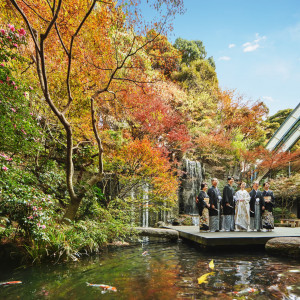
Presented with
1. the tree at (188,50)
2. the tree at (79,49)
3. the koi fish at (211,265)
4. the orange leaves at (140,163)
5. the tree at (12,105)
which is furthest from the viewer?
the tree at (188,50)

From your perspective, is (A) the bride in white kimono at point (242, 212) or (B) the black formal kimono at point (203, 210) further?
(A) the bride in white kimono at point (242, 212)

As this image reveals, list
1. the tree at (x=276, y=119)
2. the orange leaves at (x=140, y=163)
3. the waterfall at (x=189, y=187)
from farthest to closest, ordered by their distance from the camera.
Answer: the tree at (x=276, y=119), the waterfall at (x=189, y=187), the orange leaves at (x=140, y=163)

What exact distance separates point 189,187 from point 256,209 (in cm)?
925

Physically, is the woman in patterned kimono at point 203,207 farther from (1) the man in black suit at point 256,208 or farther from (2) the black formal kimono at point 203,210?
(1) the man in black suit at point 256,208

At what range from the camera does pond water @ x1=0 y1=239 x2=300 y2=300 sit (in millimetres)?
3473

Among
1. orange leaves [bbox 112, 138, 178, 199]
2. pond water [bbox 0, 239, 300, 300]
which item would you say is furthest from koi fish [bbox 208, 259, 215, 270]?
orange leaves [bbox 112, 138, 178, 199]

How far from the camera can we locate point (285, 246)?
604 centimetres

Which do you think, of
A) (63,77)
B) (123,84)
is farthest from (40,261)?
(123,84)

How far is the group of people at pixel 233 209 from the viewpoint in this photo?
8242 millimetres

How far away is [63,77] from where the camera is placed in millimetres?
8414

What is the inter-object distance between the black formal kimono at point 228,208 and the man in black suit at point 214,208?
372 mm

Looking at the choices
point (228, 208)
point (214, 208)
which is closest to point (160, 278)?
point (214, 208)

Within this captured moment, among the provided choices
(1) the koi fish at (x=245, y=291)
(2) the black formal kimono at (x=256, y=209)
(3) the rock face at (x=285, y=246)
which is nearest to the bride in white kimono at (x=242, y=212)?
(2) the black formal kimono at (x=256, y=209)

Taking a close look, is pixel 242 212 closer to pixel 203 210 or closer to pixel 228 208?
pixel 228 208
